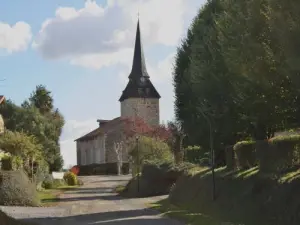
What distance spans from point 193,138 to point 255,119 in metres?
12.2

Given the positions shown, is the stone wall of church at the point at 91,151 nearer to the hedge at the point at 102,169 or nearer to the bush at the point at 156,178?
the hedge at the point at 102,169

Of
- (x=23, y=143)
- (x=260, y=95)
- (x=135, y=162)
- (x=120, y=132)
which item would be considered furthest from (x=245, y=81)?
(x=120, y=132)

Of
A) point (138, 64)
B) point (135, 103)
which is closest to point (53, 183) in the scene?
point (135, 103)

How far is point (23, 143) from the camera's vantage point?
45406mm

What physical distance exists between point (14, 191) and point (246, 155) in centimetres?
1584

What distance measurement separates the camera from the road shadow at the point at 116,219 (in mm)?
22473

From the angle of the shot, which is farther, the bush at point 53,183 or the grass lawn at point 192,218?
the bush at point 53,183

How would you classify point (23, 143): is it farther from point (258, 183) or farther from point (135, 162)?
point (258, 183)

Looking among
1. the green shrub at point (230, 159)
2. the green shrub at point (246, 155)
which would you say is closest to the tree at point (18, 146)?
the green shrub at point (230, 159)

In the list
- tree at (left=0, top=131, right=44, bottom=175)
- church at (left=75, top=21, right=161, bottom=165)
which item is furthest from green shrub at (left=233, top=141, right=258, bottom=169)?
church at (left=75, top=21, right=161, bottom=165)

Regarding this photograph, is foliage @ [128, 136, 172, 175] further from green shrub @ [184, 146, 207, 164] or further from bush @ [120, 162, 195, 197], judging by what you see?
bush @ [120, 162, 195, 197]

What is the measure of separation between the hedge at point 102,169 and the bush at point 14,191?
52.5 m

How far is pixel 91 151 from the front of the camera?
104 m

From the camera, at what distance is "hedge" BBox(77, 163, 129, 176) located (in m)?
88.4
